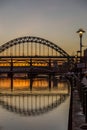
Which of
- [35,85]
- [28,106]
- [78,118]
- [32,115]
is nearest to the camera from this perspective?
[78,118]

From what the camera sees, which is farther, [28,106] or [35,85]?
[35,85]

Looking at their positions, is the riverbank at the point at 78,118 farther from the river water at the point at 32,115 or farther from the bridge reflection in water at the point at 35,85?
the bridge reflection in water at the point at 35,85

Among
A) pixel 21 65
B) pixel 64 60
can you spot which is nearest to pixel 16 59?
pixel 21 65

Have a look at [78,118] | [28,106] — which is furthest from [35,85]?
[78,118]

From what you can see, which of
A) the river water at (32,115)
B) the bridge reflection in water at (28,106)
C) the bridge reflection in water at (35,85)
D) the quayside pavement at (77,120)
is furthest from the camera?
the bridge reflection in water at (35,85)

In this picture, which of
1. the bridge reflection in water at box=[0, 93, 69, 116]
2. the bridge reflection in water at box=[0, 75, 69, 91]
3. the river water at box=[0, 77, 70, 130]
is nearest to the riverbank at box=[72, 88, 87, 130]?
the river water at box=[0, 77, 70, 130]

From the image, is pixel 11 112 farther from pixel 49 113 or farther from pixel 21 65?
pixel 21 65

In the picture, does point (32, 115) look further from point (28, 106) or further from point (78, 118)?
point (28, 106)

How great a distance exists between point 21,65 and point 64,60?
1310 cm

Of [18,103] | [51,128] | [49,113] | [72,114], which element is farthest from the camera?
[18,103]

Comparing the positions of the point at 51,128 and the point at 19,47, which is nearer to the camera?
the point at 51,128

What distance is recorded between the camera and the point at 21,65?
407ft

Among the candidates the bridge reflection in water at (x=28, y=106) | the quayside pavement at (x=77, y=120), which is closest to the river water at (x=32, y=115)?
the bridge reflection in water at (x=28, y=106)

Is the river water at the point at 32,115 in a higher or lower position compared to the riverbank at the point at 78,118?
lower
